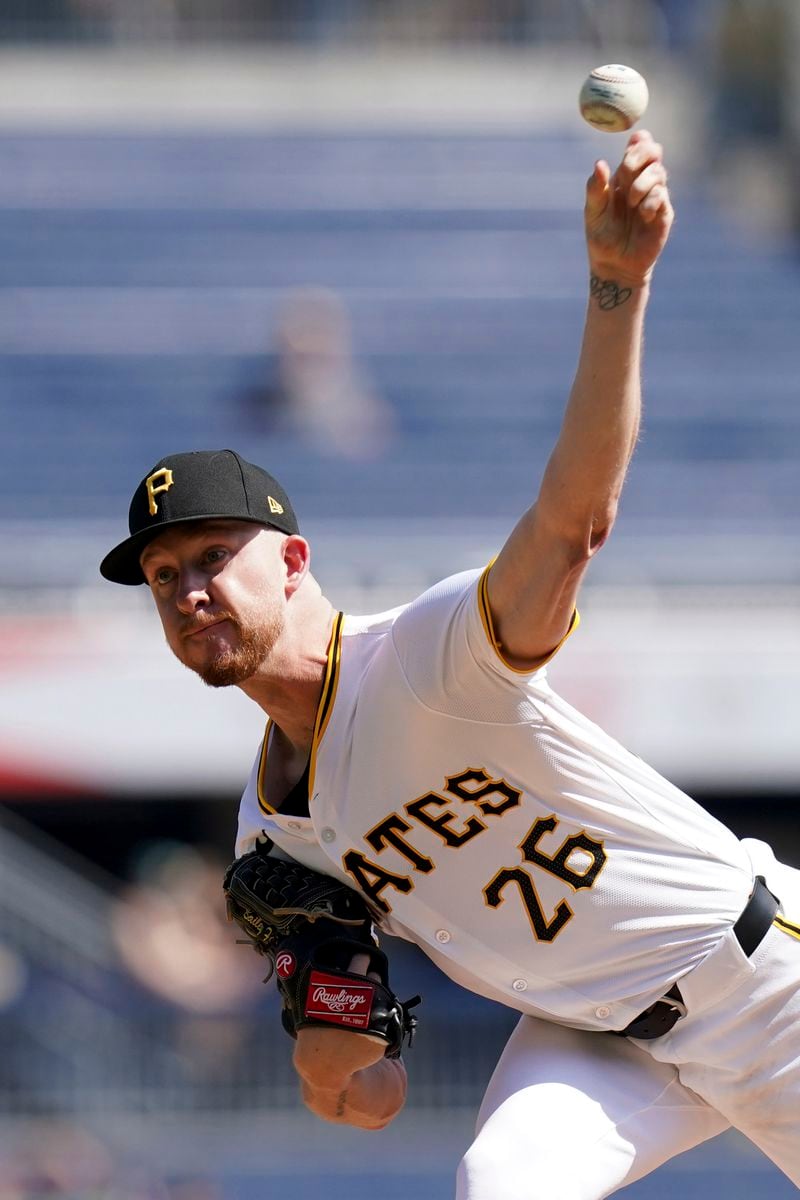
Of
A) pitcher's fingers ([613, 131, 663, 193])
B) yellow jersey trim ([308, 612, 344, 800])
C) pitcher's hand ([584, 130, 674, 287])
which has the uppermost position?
pitcher's fingers ([613, 131, 663, 193])

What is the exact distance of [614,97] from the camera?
2.73m

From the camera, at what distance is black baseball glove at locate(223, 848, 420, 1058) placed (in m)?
3.26

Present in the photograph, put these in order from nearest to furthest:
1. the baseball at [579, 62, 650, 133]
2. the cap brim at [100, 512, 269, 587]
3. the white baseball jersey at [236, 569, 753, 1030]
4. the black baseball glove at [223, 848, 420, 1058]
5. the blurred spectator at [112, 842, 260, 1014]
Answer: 1. the baseball at [579, 62, 650, 133]
2. the white baseball jersey at [236, 569, 753, 1030]
3. the cap brim at [100, 512, 269, 587]
4. the black baseball glove at [223, 848, 420, 1058]
5. the blurred spectator at [112, 842, 260, 1014]

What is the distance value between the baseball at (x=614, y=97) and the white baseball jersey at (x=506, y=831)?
755mm

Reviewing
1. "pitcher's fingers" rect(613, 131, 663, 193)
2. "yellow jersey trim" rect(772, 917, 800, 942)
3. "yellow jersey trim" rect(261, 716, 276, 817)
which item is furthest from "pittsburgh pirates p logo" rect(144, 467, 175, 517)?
"yellow jersey trim" rect(772, 917, 800, 942)

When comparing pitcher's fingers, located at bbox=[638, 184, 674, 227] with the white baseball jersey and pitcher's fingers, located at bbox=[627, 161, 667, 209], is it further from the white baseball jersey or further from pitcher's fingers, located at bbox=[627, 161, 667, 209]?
the white baseball jersey

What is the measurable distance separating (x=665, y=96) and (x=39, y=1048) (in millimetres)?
10296

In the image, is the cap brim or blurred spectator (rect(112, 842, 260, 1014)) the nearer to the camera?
the cap brim

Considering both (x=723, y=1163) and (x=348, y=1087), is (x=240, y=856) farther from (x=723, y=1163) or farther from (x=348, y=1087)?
(x=723, y=1163)

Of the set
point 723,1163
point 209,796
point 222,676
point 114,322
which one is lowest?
point 723,1163

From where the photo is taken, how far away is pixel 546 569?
2.72 meters

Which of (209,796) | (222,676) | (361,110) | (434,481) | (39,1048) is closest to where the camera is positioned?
(222,676)

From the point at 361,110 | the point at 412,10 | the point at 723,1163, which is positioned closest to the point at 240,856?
the point at 723,1163

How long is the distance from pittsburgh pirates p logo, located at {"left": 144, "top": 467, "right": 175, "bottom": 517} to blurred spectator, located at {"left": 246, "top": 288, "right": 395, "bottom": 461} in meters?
7.95
